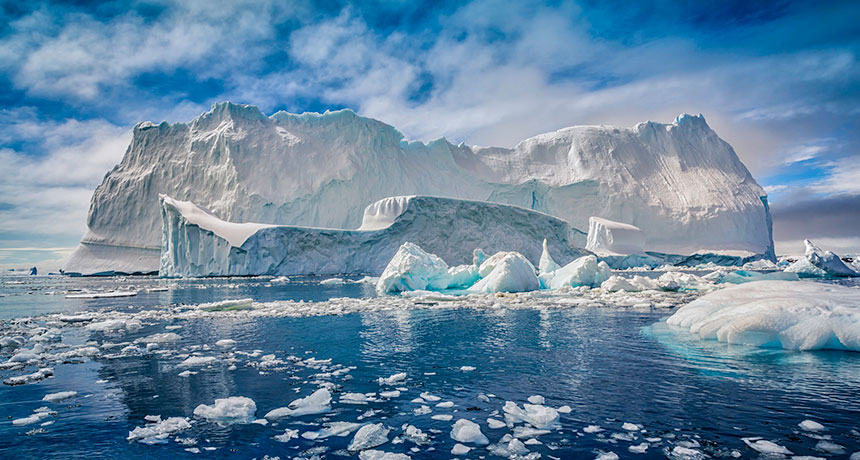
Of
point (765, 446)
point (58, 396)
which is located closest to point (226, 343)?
point (58, 396)

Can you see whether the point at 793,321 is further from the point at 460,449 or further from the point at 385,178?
the point at 385,178

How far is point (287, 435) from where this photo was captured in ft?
13.0

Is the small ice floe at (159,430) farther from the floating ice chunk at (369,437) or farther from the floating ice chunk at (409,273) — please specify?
the floating ice chunk at (409,273)

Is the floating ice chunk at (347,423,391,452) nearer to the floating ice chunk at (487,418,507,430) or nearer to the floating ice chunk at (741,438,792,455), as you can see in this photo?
the floating ice chunk at (487,418,507,430)

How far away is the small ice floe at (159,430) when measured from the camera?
396 centimetres

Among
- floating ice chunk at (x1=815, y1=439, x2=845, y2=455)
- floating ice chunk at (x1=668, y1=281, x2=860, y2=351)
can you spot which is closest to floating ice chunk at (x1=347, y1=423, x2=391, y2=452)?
floating ice chunk at (x1=815, y1=439, x2=845, y2=455)

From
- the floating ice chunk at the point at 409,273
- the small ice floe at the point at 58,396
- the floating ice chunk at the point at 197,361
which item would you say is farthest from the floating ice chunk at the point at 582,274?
the small ice floe at the point at 58,396

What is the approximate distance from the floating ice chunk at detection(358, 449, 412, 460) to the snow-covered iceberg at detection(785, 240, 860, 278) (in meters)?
30.3

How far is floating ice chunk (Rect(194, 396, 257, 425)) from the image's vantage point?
4.39 metres

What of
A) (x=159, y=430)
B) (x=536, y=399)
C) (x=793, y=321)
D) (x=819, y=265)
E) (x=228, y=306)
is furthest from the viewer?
(x=819, y=265)

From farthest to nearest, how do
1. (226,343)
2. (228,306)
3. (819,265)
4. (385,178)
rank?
1. (385,178)
2. (819,265)
3. (228,306)
4. (226,343)

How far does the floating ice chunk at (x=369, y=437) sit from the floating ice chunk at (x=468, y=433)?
569 millimetres

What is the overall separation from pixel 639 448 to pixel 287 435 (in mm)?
2749

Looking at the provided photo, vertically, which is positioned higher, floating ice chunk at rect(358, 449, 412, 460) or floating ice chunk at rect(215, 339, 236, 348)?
floating ice chunk at rect(215, 339, 236, 348)
